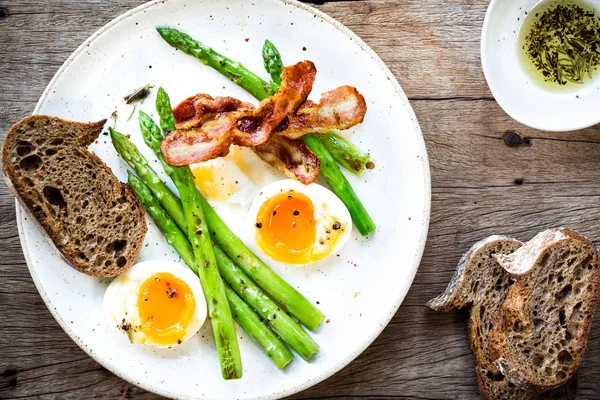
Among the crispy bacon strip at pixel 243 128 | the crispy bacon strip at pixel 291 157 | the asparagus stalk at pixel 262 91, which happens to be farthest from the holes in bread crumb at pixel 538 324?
the crispy bacon strip at pixel 243 128

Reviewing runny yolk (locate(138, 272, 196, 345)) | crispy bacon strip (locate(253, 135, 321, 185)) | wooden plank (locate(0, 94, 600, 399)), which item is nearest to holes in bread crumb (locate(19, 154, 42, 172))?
wooden plank (locate(0, 94, 600, 399))

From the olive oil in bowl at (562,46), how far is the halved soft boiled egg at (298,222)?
142 centimetres

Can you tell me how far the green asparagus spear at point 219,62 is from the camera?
331 cm

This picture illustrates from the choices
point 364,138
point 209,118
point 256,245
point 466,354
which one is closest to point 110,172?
point 209,118

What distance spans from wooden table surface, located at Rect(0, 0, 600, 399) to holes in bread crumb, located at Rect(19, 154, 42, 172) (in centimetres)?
48

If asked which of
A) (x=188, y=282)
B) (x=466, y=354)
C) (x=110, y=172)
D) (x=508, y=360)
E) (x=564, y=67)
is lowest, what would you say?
(x=466, y=354)

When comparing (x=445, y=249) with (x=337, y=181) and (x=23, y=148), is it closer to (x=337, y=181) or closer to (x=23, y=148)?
(x=337, y=181)

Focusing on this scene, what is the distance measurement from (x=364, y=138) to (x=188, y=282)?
1256 millimetres

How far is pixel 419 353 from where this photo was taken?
140 inches

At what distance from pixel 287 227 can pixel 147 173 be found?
82 cm

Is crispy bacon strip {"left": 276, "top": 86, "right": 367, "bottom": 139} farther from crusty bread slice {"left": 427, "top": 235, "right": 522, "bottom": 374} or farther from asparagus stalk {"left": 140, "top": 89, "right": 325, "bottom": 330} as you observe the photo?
crusty bread slice {"left": 427, "top": 235, "right": 522, "bottom": 374}

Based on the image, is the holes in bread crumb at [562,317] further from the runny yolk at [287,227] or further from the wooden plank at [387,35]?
the runny yolk at [287,227]

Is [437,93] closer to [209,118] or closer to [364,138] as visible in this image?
[364,138]

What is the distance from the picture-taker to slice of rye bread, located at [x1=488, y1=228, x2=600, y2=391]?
3.30 meters
